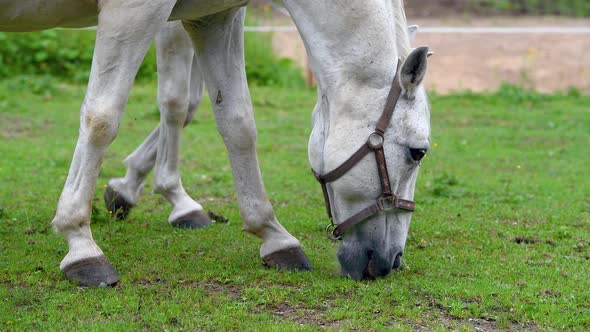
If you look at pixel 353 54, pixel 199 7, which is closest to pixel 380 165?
pixel 353 54

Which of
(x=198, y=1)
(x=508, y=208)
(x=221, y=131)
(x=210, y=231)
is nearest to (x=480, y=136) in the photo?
(x=508, y=208)

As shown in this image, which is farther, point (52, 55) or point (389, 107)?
point (52, 55)

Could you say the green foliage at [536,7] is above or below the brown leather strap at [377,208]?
above

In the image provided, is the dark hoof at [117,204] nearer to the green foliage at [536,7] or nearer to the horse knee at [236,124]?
the horse knee at [236,124]

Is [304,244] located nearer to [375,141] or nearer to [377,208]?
[377,208]

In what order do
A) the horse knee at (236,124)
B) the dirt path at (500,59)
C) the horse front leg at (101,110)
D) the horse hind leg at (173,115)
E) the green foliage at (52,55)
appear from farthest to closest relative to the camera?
the dirt path at (500,59), the green foliage at (52,55), the horse hind leg at (173,115), the horse knee at (236,124), the horse front leg at (101,110)

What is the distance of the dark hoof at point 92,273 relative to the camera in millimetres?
4195

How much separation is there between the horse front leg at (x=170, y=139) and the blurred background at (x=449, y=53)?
549cm

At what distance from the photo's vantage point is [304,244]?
5.31m

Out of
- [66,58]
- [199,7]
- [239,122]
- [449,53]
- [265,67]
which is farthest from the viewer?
[449,53]

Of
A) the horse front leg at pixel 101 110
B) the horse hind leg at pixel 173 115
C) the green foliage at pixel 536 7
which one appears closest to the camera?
the horse front leg at pixel 101 110

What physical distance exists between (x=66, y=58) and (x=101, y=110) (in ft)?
26.8

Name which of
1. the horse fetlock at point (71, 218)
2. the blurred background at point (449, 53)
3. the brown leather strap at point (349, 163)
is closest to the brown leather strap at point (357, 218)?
the brown leather strap at point (349, 163)

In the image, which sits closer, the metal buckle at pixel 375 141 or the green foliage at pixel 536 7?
the metal buckle at pixel 375 141
